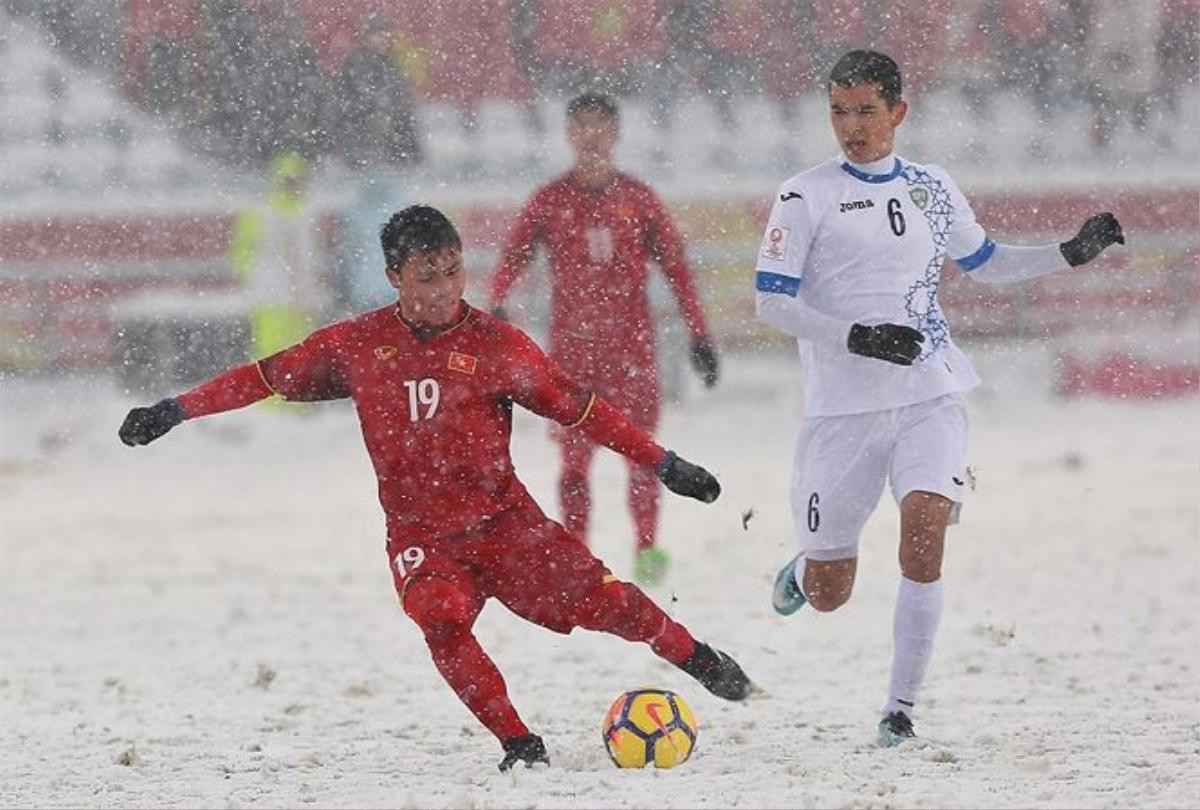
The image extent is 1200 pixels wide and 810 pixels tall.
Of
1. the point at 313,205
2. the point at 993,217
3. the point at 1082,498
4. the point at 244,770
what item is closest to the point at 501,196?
the point at 313,205

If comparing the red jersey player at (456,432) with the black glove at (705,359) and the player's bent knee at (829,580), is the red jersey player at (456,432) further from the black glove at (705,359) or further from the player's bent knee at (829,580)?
the black glove at (705,359)

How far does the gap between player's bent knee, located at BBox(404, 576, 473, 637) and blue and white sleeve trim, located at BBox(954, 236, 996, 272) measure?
1790 mm

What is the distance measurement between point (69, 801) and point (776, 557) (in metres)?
6.05

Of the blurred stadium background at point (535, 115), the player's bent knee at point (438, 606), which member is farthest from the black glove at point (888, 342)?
the blurred stadium background at point (535, 115)

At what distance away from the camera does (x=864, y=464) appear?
5832mm

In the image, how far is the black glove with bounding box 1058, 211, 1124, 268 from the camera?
590 cm

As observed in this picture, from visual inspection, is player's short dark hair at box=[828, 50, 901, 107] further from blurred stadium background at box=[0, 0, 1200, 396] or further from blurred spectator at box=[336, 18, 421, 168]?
blurred spectator at box=[336, 18, 421, 168]

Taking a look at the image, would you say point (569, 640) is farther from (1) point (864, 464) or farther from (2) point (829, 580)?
(1) point (864, 464)

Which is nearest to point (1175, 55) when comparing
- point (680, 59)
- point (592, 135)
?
point (680, 59)

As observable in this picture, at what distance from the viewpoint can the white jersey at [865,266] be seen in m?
5.70

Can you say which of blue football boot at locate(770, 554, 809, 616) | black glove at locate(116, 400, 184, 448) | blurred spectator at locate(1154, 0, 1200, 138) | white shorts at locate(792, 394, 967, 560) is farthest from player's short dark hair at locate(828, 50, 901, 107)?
blurred spectator at locate(1154, 0, 1200, 138)

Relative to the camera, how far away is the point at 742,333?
55.4ft

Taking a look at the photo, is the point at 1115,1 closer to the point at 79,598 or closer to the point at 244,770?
the point at 79,598

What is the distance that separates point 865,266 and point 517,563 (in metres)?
1.24
